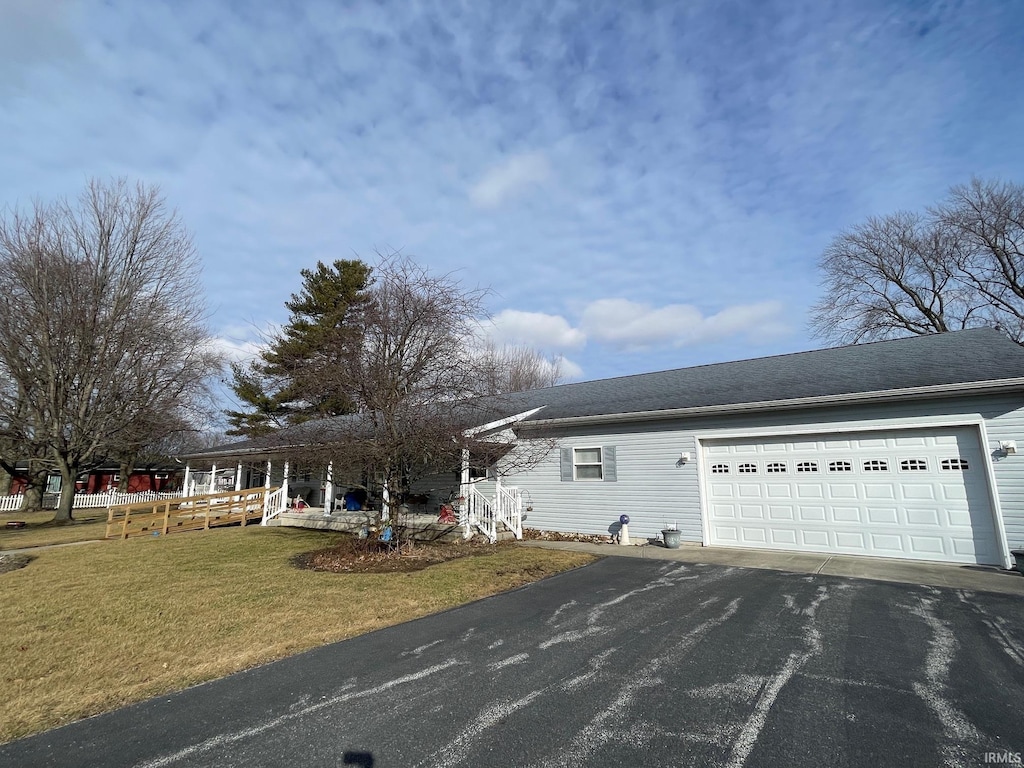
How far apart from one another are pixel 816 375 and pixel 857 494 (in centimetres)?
274

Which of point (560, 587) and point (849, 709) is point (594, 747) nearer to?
point (849, 709)

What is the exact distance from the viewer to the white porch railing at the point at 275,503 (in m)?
17.4

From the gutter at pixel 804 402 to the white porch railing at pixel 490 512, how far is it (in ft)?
6.94

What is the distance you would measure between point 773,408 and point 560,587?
5.70 meters

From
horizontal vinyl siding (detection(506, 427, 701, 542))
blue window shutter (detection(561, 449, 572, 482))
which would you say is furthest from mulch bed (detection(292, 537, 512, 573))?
blue window shutter (detection(561, 449, 572, 482))

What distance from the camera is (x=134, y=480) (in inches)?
1644

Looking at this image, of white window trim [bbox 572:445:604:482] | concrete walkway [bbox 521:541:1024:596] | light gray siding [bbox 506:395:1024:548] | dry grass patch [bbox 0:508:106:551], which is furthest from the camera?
dry grass patch [bbox 0:508:106:551]

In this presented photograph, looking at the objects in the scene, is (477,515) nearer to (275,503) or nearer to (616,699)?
(616,699)

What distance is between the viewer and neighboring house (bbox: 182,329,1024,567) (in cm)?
829

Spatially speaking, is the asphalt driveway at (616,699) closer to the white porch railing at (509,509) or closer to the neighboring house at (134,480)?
the white porch railing at (509,509)

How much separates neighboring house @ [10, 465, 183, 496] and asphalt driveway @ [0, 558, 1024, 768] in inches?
1602

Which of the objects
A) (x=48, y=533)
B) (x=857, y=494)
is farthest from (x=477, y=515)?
(x=48, y=533)

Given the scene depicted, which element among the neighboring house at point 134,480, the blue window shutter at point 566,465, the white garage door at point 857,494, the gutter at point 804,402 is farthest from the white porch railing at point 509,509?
the neighboring house at point 134,480

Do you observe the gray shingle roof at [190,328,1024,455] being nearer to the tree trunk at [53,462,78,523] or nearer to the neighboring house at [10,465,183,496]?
the tree trunk at [53,462,78,523]
